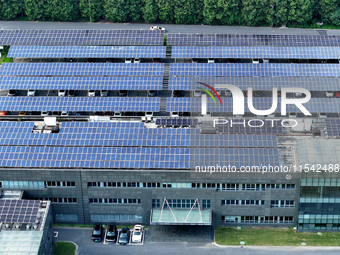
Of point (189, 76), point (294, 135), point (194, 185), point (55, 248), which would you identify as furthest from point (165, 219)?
point (189, 76)

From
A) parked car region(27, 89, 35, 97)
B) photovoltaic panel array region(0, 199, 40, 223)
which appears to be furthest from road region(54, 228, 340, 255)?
parked car region(27, 89, 35, 97)

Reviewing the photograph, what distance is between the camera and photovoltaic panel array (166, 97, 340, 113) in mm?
180500

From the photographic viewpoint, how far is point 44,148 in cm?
16350

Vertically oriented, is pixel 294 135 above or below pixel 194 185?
above

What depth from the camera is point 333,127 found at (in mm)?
166875

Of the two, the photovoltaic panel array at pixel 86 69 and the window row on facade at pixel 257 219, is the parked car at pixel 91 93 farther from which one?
the window row on facade at pixel 257 219

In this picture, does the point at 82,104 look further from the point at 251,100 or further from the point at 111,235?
the point at 251,100

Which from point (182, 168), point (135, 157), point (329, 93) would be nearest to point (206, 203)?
point (182, 168)

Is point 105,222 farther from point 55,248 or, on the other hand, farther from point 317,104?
point 317,104

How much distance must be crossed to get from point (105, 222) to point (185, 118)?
31.5 m

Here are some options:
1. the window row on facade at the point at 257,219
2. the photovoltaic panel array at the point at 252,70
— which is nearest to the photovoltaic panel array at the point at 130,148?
the window row on facade at the point at 257,219

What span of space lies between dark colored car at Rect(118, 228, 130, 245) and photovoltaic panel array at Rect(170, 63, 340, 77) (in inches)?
2032

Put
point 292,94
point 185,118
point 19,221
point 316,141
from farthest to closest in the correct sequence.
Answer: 1. point 292,94
2. point 185,118
3. point 316,141
4. point 19,221

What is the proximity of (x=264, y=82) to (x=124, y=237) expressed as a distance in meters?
59.3
